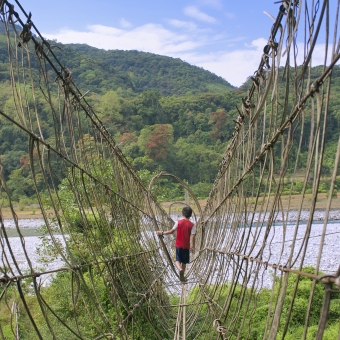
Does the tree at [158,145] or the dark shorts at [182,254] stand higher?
the dark shorts at [182,254]

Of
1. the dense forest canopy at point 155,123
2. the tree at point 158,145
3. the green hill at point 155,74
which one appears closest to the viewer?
the dense forest canopy at point 155,123

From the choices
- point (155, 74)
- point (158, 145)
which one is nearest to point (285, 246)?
point (158, 145)

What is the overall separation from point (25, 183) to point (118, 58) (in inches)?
2142

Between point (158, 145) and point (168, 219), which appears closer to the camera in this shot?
point (168, 219)

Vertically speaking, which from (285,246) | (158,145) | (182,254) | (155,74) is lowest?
(285,246)

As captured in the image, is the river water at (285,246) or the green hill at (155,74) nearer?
the river water at (285,246)

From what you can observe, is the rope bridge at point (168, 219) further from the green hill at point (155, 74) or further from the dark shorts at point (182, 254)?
the green hill at point (155, 74)

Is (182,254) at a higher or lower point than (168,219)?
higher

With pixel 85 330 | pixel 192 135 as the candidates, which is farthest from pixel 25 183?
A: pixel 192 135

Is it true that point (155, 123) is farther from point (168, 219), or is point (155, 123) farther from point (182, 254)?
point (182, 254)

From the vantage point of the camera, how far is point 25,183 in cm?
883

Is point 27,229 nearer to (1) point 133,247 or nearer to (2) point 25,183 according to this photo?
(2) point 25,183

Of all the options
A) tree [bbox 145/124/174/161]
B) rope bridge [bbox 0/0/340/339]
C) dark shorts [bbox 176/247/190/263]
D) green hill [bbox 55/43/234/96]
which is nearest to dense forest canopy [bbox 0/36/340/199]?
tree [bbox 145/124/174/161]

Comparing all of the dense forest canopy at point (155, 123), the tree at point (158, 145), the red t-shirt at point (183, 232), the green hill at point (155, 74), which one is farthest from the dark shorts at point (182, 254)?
the green hill at point (155, 74)
